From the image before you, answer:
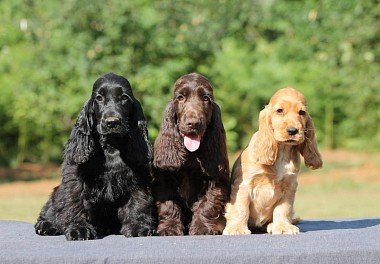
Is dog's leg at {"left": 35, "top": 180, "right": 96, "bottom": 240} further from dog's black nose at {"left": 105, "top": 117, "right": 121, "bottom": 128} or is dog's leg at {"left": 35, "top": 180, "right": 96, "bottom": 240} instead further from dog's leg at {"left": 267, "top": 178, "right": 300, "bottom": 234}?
dog's leg at {"left": 267, "top": 178, "right": 300, "bottom": 234}

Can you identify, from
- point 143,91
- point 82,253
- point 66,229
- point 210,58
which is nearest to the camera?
point 82,253

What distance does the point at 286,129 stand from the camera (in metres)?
4.76

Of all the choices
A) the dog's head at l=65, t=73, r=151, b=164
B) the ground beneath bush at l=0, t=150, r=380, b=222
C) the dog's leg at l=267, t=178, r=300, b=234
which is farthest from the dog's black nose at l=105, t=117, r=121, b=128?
the ground beneath bush at l=0, t=150, r=380, b=222

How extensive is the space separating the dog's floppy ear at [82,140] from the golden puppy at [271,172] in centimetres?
98

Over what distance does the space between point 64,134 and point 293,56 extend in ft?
18.0

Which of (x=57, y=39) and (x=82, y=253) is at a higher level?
(x=57, y=39)

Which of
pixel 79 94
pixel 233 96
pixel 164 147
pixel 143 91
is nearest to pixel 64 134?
pixel 79 94

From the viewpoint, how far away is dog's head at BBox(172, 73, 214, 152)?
4.87 m

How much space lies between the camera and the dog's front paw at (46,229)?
518cm

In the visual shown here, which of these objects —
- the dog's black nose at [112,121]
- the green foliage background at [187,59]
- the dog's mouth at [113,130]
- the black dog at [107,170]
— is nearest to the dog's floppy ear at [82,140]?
the black dog at [107,170]

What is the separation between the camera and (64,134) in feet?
49.8

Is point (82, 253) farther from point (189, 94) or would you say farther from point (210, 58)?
point (210, 58)

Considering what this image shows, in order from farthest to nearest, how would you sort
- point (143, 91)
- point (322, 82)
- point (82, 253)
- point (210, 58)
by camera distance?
1. point (322, 82)
2. point (210, 58)
3. point (143, 91)
4. point (82, 253)

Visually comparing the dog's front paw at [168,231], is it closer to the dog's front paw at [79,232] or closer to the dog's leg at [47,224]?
the dog's front paw at [79,232]
